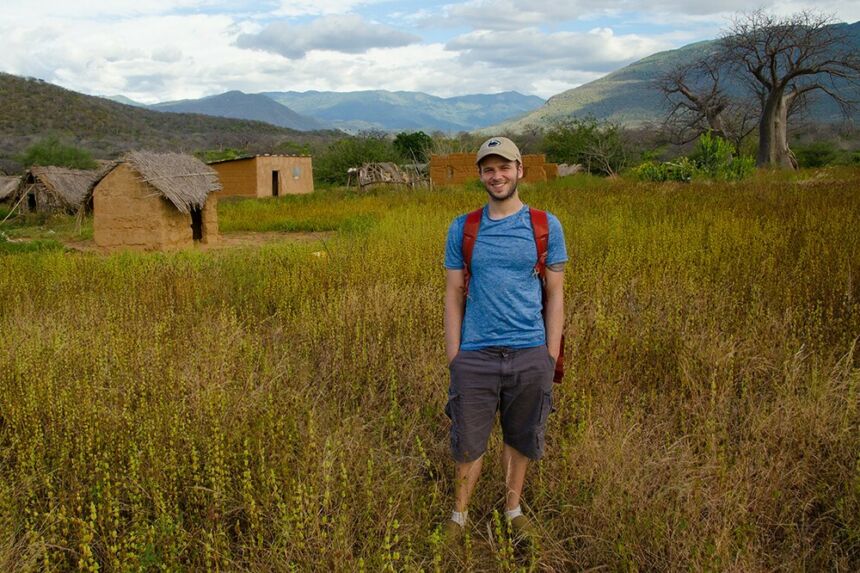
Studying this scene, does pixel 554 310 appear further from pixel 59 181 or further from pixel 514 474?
pixel 59 181

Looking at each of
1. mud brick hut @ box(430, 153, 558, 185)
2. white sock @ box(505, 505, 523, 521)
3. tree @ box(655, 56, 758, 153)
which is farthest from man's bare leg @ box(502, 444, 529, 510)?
tree @ box(655, 56, 758, 153)

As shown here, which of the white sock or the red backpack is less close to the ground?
the red backpack

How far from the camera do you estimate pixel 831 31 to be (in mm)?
26844

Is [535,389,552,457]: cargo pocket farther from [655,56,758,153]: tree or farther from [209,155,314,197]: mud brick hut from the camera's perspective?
[655,56,758,153]: tree

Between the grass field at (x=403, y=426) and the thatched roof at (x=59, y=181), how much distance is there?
16637 mm

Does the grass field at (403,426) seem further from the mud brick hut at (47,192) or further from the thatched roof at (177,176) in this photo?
the mud brick hut at (47,192)

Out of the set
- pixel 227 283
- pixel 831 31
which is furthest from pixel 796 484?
pixel 831 31

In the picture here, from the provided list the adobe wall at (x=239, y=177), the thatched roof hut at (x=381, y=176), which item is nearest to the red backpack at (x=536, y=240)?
the adobe wall at (x=239, y=177)

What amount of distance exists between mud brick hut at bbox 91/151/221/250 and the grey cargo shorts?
1009 centimetres

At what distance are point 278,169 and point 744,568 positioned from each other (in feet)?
76.2

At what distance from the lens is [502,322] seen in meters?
2.60

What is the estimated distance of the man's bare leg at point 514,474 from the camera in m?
2.77

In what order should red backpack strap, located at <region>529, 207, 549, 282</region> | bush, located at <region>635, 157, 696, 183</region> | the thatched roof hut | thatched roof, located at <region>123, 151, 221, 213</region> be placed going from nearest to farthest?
red backpack strap, located at <region>529, 207, 549, 282</region>, thatched roof, located at <region>123, 151, 221, 213</region>, bush, located at <region>635, 157, 696, 183</region>, the thatched roof hut

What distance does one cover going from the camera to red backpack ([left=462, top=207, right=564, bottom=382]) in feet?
8.44
